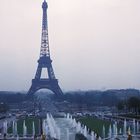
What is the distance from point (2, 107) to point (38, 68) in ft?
40.4

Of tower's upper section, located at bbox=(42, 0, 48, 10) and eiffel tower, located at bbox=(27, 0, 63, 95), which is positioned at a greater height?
tower's upper section, located at bbox=(42, 0, 48, 10)

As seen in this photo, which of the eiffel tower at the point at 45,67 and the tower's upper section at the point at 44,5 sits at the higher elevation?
the tower's upper section at the point at 44,5

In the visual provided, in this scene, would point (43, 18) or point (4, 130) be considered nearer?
point (4, 130)

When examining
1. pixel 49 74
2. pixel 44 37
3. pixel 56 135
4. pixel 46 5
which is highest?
pixel 46 5

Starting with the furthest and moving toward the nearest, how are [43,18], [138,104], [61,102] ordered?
[61,102] < [43,18] < [138,104]

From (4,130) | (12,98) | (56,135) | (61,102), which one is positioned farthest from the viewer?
(12,98)

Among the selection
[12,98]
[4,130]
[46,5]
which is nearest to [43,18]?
[46,5]

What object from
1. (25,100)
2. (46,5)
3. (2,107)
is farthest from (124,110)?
(25,100)

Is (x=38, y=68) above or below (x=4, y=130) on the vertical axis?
above

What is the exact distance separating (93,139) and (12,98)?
57551mm

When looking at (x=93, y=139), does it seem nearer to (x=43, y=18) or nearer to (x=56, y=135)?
(x=56, y=135)

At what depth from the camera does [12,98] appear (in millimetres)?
75000

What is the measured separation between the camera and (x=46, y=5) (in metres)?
59.6

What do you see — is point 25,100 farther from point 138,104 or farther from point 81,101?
point 138,104
